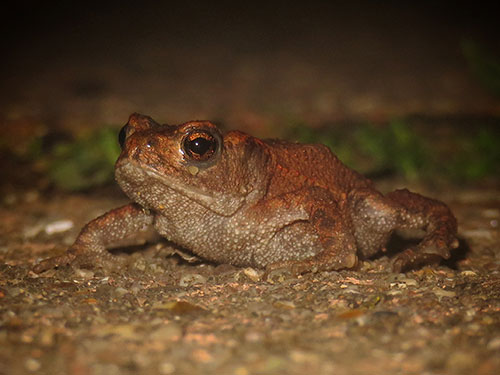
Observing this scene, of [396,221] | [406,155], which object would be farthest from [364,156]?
[396,221]

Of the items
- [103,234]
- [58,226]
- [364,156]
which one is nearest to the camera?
[103,234]

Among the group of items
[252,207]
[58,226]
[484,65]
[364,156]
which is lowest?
[58,226]

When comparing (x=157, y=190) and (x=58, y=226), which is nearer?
(x=157, y=190)

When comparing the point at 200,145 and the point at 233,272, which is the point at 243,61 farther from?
the point at 200,145

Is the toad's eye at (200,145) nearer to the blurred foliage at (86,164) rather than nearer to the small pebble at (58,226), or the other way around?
the small pebble at (58,226)

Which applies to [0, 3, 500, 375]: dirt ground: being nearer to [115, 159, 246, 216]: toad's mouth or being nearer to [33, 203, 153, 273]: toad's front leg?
[33, 203, 153, 273]: toad's front leg

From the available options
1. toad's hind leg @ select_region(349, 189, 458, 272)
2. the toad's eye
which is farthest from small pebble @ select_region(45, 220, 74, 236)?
toad's hind leg @ select_region(349, 189, 458, 272)
